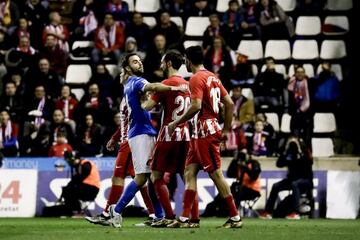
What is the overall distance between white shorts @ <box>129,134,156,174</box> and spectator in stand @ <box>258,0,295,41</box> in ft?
35.5

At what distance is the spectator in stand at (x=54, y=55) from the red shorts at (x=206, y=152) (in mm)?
11227

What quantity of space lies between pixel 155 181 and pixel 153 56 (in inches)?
376

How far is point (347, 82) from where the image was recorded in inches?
908

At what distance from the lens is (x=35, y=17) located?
81.1 feet

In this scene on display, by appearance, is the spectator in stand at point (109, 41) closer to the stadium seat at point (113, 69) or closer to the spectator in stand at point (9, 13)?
the stadium seat at point (113, 69)

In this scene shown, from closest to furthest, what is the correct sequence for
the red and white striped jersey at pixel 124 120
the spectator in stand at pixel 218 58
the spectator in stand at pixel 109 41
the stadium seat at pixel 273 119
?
the red and white striped jersey at pixel 124 120
the stadium seat at pixel 273 119
the spectator in stand at pixel 218 58
the spectator in stand at pixel 109 41

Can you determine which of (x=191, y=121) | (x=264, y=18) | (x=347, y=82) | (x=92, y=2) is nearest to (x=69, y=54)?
(x=92, y=2)

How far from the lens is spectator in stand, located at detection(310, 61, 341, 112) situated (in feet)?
72.2

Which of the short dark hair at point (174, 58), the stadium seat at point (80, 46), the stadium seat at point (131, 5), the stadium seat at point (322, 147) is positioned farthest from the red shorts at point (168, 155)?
the stadium seat at point (131, 5)

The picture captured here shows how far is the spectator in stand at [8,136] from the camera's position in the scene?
2116 centimetres

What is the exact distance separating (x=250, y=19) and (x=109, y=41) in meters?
3.40

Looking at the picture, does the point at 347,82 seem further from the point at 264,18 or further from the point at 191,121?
the point at 191,121

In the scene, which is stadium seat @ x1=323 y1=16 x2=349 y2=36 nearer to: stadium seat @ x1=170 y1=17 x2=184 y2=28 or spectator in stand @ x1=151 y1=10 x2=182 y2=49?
stadium seat @ x1=170 y1=17 x2=184 y2=28

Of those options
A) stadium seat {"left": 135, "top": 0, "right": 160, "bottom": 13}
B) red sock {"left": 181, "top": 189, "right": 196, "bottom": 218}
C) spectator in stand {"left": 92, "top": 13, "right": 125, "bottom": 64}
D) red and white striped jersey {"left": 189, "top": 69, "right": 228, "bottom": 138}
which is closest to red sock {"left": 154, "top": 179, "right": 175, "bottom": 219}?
red sock {"left": 181, "top": 189, "right": 196, "bottom": 218}
